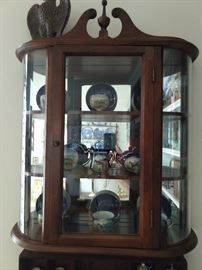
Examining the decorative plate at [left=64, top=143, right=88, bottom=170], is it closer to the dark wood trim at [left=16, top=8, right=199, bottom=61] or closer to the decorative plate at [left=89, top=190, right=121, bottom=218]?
the decorative plate at [left=89, top=190, right=121, bottom=218]

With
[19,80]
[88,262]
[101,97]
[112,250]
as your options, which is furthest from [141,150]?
[19,80]

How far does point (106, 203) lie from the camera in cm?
126

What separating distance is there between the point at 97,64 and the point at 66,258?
0.86 m

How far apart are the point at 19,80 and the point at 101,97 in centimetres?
47

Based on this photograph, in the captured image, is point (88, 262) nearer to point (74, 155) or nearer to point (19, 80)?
point (74, 155)

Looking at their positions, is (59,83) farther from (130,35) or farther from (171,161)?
(171,161)

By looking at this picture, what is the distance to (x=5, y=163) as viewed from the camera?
1427mm

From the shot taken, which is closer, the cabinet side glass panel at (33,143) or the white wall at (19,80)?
the cabinet side glass panel at (33,143)

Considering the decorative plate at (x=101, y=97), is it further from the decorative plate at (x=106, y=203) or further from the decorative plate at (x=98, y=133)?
the decorative plate at (x=106, y=203)

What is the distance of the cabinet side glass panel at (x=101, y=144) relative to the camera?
3.86 feet

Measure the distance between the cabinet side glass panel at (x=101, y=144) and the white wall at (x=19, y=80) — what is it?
1.18 feet

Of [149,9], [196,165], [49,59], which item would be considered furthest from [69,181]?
[149,9]

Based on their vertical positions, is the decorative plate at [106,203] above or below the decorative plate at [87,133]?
below

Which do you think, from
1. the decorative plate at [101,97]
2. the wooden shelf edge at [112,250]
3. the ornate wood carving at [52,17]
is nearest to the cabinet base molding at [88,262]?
the wooden shelf edge at [112,250]
